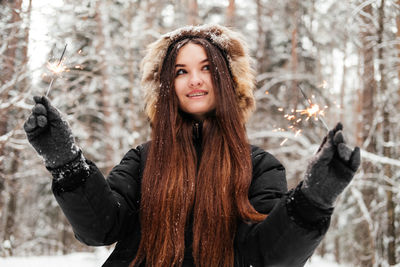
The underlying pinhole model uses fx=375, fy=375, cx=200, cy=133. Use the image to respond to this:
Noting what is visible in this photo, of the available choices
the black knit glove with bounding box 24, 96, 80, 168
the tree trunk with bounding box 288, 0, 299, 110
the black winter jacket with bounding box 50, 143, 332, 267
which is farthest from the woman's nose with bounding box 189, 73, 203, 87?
the tree trunk with bounding box 288, 0, 299, 110

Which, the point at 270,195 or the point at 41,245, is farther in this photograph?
the point at 41,245

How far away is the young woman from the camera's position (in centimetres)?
139

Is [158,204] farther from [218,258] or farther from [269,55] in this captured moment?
[269,55]

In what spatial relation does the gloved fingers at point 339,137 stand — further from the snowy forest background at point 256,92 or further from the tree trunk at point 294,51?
the tree trunk at point 294,51

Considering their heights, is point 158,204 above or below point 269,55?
below

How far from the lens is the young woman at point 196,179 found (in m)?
1.39

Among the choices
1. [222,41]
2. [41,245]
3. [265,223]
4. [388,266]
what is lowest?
[41,245]

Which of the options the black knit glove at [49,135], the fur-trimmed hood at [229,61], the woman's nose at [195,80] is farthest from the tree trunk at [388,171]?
the black knit glove at [49,135]

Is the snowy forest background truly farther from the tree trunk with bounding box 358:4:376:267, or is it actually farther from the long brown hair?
the long brown hair

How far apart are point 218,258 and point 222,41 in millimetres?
1265

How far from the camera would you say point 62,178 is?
4.91ft

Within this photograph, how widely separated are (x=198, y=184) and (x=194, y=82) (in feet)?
1.89

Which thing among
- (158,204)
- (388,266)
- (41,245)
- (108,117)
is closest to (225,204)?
(158,204)

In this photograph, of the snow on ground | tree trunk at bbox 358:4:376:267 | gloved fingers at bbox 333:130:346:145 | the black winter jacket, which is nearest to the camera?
gloved fingers at bbox 333:130:346:145
